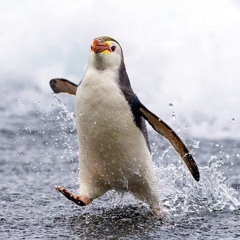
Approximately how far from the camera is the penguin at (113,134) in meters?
5.25

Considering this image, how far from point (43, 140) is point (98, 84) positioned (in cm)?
545

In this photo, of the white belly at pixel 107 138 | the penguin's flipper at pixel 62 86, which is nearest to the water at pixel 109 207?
the penguin's flipper at pixel 62 86

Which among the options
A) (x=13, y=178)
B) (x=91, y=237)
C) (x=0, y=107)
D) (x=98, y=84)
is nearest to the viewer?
(x=91, y=237)

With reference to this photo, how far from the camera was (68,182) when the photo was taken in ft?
23.4

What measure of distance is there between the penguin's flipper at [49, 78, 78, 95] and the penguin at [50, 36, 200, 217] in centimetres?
70

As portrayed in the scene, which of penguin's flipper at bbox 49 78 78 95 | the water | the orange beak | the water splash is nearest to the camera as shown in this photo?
the water

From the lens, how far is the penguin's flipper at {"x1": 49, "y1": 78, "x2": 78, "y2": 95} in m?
6.09

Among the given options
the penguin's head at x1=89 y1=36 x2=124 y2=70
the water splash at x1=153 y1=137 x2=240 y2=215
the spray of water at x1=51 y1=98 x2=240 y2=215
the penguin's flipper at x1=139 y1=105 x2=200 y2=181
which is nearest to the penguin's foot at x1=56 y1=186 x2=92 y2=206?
the spray of water at x1=51 y1=98 x2=240 y2=215

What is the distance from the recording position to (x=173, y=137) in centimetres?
541

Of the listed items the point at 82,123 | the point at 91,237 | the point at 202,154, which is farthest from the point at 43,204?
the point at 202,154

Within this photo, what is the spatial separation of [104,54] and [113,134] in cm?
56

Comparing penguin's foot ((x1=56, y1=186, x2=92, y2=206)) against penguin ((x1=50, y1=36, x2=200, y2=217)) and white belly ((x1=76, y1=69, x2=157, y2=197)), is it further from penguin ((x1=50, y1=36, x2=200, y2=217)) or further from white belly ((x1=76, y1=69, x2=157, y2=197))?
white belly ((x1=76, y1=69, x2=157, y2=197))

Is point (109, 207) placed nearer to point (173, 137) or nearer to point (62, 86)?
point (173, 137)

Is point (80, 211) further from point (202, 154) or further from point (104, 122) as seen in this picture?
point (202, 154)
